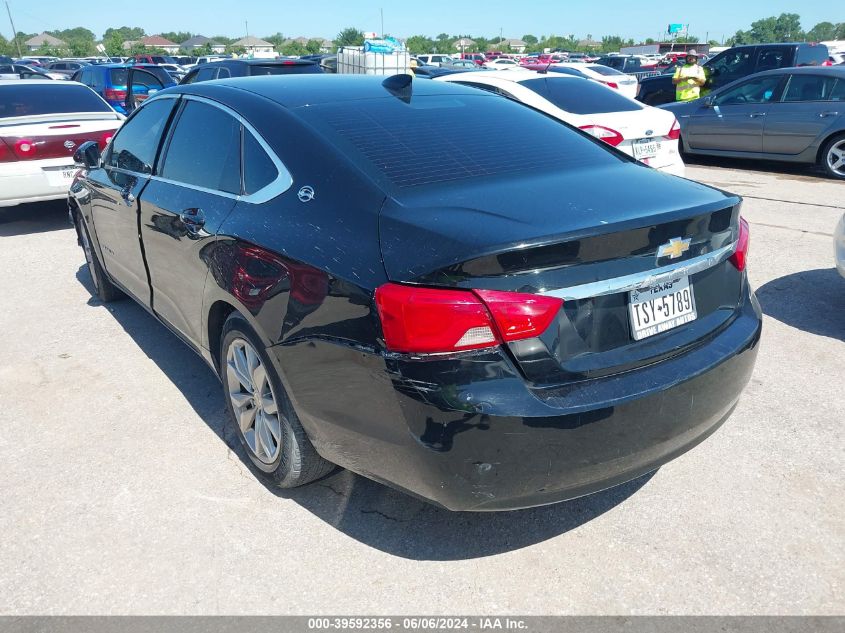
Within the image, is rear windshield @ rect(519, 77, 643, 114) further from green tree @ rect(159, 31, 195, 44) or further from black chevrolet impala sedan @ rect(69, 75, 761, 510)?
green tree @ rect(159, 31, 195, 44)

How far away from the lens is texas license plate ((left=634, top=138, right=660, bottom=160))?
7621 mm

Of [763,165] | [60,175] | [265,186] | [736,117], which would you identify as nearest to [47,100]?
[60,175]

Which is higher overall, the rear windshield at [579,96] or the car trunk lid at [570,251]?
the rear windshield at [579,96]

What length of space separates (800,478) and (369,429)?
1966mm

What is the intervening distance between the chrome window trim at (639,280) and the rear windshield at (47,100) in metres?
8.00

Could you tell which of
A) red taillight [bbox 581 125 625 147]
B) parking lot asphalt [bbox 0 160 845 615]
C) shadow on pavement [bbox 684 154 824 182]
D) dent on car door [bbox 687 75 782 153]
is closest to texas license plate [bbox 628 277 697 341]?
parking lot asphalt [bbox 0 160 845 615]

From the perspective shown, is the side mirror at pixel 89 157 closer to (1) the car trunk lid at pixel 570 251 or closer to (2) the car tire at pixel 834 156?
(1) the car trunk lid at pixel 570 251

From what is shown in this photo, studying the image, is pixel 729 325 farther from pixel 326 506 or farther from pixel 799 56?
pixel 799 56

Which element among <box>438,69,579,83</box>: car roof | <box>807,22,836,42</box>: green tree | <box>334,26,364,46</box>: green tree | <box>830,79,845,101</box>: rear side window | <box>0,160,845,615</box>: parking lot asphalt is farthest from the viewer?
<box>807,22,836,42</box>: green tree

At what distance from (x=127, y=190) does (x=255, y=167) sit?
1.53m

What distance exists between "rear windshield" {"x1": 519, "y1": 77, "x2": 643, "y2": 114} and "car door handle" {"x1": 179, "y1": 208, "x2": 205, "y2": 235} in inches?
206

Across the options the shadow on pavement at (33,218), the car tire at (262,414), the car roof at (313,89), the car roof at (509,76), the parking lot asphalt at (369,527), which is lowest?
the shadow on pavement at (33,218)

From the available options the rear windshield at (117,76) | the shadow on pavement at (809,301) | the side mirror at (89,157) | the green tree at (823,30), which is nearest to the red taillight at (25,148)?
the side mirror at (89,157)

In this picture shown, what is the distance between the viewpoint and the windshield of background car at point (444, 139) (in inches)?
110
